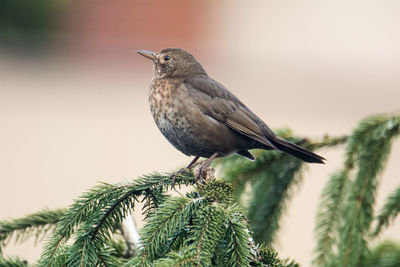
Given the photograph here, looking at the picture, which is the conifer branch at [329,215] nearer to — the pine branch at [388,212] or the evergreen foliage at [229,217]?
the evergreen foliage at [229,217]

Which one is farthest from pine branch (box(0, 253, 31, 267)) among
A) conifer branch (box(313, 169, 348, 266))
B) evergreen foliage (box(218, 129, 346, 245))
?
conifer branch (box(313, 169, 348, 266))

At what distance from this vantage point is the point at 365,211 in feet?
7.78

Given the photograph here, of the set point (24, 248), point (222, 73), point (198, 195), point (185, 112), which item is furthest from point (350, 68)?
point (198, 195)

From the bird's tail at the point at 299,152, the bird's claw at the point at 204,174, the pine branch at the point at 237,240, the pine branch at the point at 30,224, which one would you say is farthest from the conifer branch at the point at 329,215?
the pine branch at the point at 30,224

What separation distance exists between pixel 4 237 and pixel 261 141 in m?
1.23

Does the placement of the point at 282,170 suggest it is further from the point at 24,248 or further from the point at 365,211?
the point at 24,248

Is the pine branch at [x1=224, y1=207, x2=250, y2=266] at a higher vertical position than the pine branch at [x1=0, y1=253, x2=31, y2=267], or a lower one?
higher

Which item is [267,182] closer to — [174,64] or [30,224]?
[174,64]

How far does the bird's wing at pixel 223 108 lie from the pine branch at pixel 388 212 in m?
0.67

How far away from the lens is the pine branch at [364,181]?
2299mm

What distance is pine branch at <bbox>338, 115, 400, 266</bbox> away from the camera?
2299 millimetres

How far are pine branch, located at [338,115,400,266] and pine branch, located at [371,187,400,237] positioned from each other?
0.07m

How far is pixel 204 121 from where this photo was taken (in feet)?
9.49

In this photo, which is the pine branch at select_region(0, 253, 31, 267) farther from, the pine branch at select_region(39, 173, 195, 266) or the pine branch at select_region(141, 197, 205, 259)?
the pine branch at select_region(141, 197, 205, 259)
